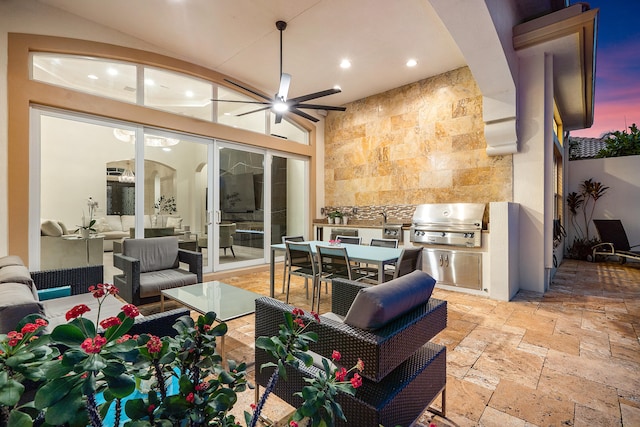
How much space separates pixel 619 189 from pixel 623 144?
3.59 ft

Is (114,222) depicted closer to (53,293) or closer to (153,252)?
(153,252)

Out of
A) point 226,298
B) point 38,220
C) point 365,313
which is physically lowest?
point 226,298

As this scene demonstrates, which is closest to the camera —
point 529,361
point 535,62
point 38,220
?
point 529,361

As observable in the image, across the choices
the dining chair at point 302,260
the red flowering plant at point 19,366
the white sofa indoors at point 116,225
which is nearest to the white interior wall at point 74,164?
the white sofa indoors at point 116,225

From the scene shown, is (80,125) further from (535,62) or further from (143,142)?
(535,62)

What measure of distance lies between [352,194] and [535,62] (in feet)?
12.3

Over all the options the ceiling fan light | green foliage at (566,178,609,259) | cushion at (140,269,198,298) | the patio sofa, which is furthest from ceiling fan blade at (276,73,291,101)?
green foliage at (566,178,609,259)

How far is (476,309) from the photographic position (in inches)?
142

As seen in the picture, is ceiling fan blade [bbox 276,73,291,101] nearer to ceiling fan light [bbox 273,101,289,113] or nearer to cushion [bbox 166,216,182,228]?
ceiling fan light [bbox 273,101,289,113]

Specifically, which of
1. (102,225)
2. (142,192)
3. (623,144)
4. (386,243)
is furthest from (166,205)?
(623,144)

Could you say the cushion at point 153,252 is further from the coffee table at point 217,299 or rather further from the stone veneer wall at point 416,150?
the stone veneer wall at point 416,150

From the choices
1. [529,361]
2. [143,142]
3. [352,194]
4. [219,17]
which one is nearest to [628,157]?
[352,194]

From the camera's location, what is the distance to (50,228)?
12.0ft

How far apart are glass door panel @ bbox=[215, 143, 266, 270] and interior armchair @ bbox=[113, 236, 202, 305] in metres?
1.36
